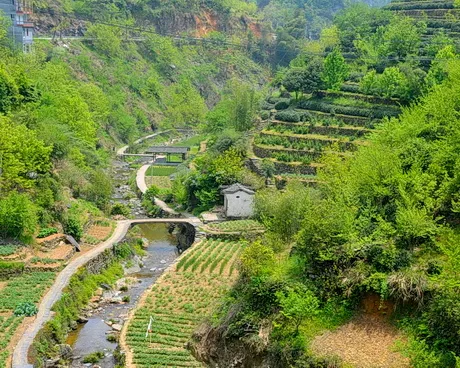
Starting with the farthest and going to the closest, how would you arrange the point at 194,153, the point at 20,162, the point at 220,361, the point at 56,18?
the point at 56,18 → the point at 194,153 → the point at 20,162 → the point at 220,361

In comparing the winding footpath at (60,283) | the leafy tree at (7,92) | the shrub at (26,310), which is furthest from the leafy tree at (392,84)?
the shrub at (26,310)

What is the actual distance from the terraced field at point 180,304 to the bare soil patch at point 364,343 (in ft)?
35.5

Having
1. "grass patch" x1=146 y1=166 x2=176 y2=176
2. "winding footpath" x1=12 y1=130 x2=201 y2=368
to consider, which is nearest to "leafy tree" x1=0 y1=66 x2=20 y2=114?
"winding footpath" x1=12 y1=130 x2=201 y2=368

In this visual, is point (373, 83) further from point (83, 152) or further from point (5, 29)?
point (5, 29)

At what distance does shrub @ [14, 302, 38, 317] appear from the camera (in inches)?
1314

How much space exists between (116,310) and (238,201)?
1651 cm

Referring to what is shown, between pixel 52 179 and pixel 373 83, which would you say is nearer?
pixel 52 179

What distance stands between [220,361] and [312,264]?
4.91m

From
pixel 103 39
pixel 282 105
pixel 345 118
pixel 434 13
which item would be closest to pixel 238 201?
pixel 345 118

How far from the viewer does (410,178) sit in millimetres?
24500

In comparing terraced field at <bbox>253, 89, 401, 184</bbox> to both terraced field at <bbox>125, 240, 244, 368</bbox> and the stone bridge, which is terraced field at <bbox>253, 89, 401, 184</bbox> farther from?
terraced field at <bbox>125, 240, 244, 368</bbox>

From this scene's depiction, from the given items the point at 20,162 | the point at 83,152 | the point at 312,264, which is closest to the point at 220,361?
the point at 312,264

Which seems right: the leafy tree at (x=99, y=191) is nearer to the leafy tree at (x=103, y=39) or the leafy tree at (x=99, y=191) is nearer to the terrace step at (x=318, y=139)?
the terrace step at (x=318, y=139)

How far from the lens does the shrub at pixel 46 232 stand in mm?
43250
